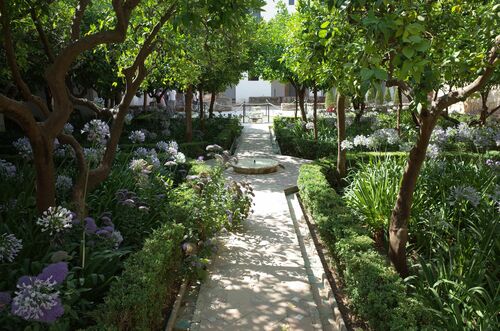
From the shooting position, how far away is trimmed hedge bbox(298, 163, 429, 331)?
9.57ft

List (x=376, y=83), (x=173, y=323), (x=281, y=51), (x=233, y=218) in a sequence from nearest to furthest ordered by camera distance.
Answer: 1. (x=376, y=83)
2. (x=173, y=323)
3. (x=233, y=218)
4. (x=281, y=51)

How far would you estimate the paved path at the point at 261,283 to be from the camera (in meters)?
3.61

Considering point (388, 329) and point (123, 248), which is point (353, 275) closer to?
point (388, 329)

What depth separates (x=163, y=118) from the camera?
15180mm

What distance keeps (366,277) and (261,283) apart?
1263 millimetres

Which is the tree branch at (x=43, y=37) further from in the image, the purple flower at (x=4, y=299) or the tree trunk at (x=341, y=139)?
the tree trunk at (x=341, y=139)

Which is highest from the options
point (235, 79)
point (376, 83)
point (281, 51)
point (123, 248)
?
point (281, 51)

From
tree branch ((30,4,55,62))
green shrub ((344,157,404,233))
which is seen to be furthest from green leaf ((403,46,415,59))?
tree branch ((30,4,55,62))

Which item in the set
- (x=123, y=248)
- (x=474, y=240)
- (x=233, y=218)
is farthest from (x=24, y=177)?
(x=474, y=240)

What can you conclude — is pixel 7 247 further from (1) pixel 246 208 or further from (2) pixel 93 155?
(1) pixel 246 208

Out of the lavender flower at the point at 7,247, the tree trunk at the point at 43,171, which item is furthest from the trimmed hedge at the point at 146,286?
the tree trunk at the point at 43,171

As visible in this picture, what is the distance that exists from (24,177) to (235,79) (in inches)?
423

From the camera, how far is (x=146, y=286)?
10.1 feet

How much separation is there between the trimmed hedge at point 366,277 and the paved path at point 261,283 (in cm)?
45
